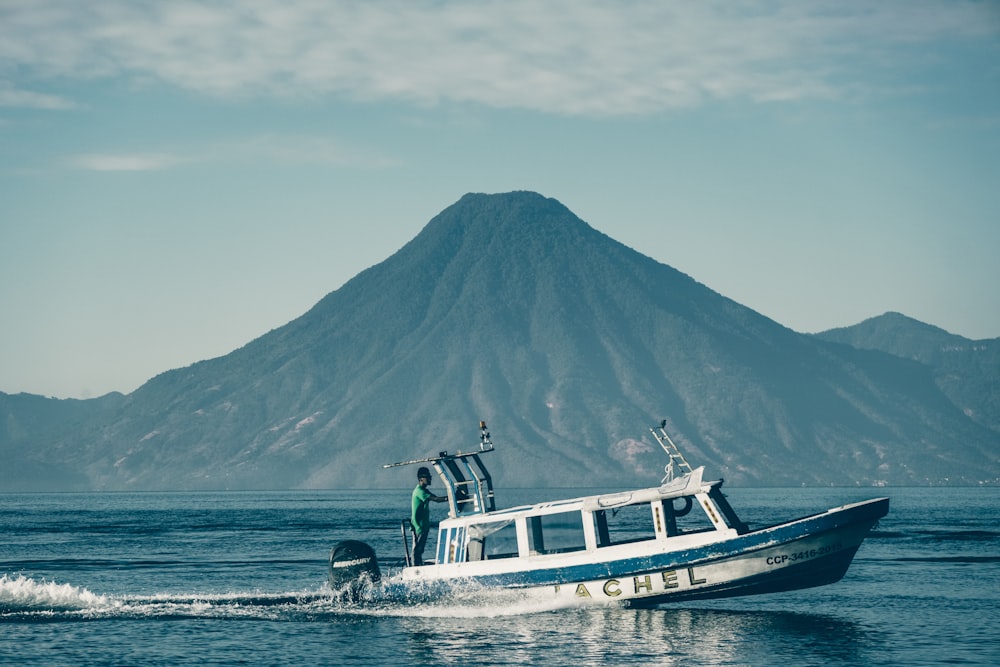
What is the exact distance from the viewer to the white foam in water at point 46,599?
1737 inches

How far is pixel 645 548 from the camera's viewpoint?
38.1 meters

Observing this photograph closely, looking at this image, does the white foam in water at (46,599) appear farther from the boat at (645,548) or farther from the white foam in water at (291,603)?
the boat at (645,548)

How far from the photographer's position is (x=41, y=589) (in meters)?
45.7

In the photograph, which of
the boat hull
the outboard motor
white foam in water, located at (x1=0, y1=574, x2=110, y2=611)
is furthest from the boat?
white foam in water, located at (x1=0, y1=574, x2=110, y2=611)

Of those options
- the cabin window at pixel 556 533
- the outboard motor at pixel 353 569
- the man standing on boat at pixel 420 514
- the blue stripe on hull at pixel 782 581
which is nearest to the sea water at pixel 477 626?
the outboard motor at pixel 353 569

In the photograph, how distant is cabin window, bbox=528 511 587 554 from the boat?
3 cm

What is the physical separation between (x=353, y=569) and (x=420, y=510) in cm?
324

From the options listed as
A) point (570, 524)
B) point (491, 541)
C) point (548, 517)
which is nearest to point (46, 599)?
point (491, 541)

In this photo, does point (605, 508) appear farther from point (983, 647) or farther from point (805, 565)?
point (983, 647)

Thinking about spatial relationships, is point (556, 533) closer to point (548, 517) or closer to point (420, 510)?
point (548, 517)

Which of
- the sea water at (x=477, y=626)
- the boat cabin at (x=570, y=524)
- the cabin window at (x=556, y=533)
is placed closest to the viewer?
the sea water at (x=477, y=626)

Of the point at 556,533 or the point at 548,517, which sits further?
the point at 556,533

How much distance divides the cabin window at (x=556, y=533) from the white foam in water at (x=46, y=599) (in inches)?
627

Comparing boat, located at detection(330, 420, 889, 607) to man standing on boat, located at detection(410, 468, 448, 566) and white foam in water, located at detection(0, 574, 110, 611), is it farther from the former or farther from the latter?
white foam in water, located at detection(0, 574, 110, 611)
